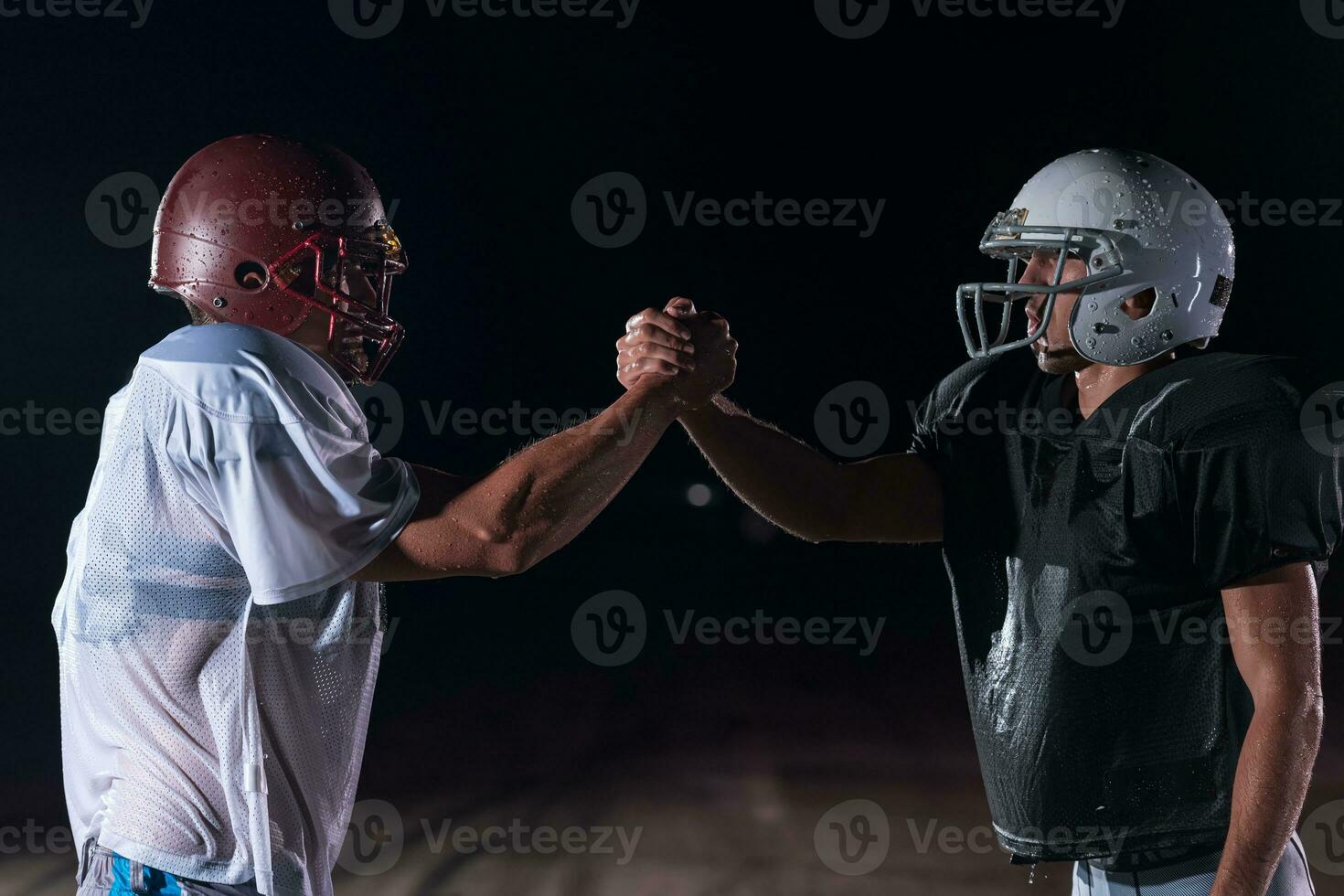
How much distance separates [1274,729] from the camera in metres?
1.34

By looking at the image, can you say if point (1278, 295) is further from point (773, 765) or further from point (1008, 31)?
point (773, 765)

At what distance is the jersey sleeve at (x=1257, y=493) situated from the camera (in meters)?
1.37

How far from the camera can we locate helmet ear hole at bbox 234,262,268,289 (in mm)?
1575

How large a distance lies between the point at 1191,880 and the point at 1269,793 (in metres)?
0.21

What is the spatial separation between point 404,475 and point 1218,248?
1148 mm

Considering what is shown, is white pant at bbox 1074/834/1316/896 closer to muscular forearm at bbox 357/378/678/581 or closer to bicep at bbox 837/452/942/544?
bicep at bbox 837/452/942/544

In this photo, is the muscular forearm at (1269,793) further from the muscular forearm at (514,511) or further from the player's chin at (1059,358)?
the muscular forearm at (514,511)

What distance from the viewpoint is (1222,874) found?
1.35 m

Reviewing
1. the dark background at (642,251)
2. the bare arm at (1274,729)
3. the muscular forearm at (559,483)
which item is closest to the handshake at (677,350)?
the muscular forearm at (559,483)

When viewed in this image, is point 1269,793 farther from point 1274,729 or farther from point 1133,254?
point 1133,254

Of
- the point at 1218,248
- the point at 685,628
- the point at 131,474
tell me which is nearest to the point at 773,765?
the point at 685,628

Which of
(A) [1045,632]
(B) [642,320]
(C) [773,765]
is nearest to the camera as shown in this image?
(A) [1045,632]

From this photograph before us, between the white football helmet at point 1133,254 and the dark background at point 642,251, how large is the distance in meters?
2.95

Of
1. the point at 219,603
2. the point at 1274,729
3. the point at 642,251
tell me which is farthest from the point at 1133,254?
the point at 642,251
